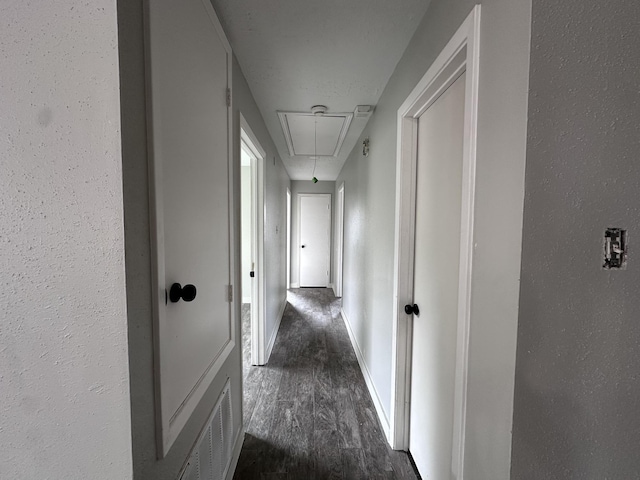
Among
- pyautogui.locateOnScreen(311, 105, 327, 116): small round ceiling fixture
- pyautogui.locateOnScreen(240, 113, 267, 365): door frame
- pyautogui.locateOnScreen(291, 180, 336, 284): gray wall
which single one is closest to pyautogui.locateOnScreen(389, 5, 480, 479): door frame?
pyautogui.locateOnScreen(311, 105, 327, 116): small round ceiling fixture

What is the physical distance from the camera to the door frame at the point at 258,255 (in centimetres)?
243

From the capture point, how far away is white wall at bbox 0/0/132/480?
2.03 ft

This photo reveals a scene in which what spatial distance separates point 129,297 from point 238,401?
1297 mm

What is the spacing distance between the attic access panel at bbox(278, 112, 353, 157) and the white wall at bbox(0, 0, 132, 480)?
72.3 inches

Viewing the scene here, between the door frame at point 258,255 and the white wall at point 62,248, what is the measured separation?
65.6 inches

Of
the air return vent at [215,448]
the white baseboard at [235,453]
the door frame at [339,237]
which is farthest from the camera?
the door frame at [339,237]

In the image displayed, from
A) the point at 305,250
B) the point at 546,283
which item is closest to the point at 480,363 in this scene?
the point at 546,283

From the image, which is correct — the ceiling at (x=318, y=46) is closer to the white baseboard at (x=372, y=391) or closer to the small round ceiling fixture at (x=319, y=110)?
the small round ceiling fixture at (x=319, y=110)

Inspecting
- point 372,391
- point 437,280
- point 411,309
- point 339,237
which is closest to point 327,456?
point 372,391

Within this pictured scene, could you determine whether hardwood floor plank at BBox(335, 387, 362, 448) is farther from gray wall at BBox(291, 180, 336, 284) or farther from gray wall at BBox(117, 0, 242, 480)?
gray wall at BBox(291, 180, 336, 284)

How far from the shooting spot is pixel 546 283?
66 centimetres

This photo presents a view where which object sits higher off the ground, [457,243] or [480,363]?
[457,243]

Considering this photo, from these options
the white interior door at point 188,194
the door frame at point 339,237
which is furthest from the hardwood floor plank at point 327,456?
the door frame at point 339,237

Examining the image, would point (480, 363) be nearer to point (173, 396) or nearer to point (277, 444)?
point (173, 396)
